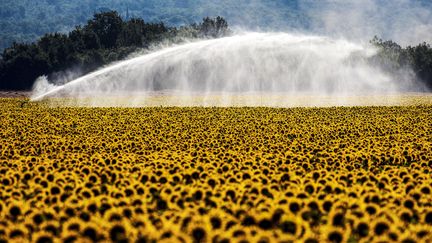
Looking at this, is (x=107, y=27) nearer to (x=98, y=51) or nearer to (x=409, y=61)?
(x=98, y=51)

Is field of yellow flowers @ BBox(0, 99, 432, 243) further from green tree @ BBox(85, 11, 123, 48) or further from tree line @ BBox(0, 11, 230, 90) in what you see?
green tree @ BBox(85, 11, 123, 48)

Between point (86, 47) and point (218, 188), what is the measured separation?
8909cm

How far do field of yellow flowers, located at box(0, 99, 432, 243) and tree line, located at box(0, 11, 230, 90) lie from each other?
201 feet

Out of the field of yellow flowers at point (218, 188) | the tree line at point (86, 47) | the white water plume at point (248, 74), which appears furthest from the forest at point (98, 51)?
the field of yellow flowers at point (218, 188)

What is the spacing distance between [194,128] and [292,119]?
5931 millimetres

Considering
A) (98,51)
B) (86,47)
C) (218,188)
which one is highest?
(86,47)

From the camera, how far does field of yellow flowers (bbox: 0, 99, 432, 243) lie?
7832 millimetres

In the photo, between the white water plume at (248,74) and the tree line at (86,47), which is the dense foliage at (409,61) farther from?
the tree line at (86,47)

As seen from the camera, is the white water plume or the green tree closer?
the white water plume

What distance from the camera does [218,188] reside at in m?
10.8

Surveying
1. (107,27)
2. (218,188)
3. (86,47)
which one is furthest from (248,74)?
(218,188)

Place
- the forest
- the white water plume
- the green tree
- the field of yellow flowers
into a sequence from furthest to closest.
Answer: the green tree < the forest < the white water plume < the field of yellow flowers

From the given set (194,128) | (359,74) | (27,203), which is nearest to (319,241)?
(27,203)

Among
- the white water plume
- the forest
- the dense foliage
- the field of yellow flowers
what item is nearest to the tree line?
the forest
